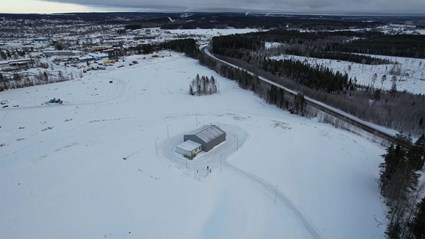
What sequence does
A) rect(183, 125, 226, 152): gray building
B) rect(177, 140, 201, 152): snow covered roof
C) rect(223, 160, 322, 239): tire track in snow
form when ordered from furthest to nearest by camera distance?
rect(183, 125, 226, 152): gray building → rect(177, 140, 201, 152): snow covered roof → rect(223, 160, 322, 239): tire track in snow

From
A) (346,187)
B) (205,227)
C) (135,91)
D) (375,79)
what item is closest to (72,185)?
(205,227)

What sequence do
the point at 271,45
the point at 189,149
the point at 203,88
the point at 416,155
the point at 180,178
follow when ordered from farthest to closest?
the point at 271,45 → the point at 203,88 → the point at 189,149 → the point at 180,178 → the point at 416,155

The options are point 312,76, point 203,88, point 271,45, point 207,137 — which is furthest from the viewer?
point 271,45

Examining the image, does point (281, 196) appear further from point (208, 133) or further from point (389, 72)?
point (389, 72)

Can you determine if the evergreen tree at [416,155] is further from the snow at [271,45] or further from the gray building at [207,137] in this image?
the snow at [271,45]

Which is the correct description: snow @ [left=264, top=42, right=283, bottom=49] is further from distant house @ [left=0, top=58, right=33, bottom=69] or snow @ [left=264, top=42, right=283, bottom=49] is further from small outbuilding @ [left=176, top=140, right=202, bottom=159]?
small outbuilding @ [left=176, top=140, right=202, bottom=159]

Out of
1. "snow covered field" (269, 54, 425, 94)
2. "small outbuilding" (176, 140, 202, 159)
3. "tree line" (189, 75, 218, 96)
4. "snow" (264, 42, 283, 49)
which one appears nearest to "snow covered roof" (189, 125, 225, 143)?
"small outbuilding" (176, 140, 202, 159)

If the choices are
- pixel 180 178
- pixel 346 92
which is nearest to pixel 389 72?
pixel 346 92

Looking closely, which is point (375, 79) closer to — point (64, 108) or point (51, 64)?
point (64, 108)
